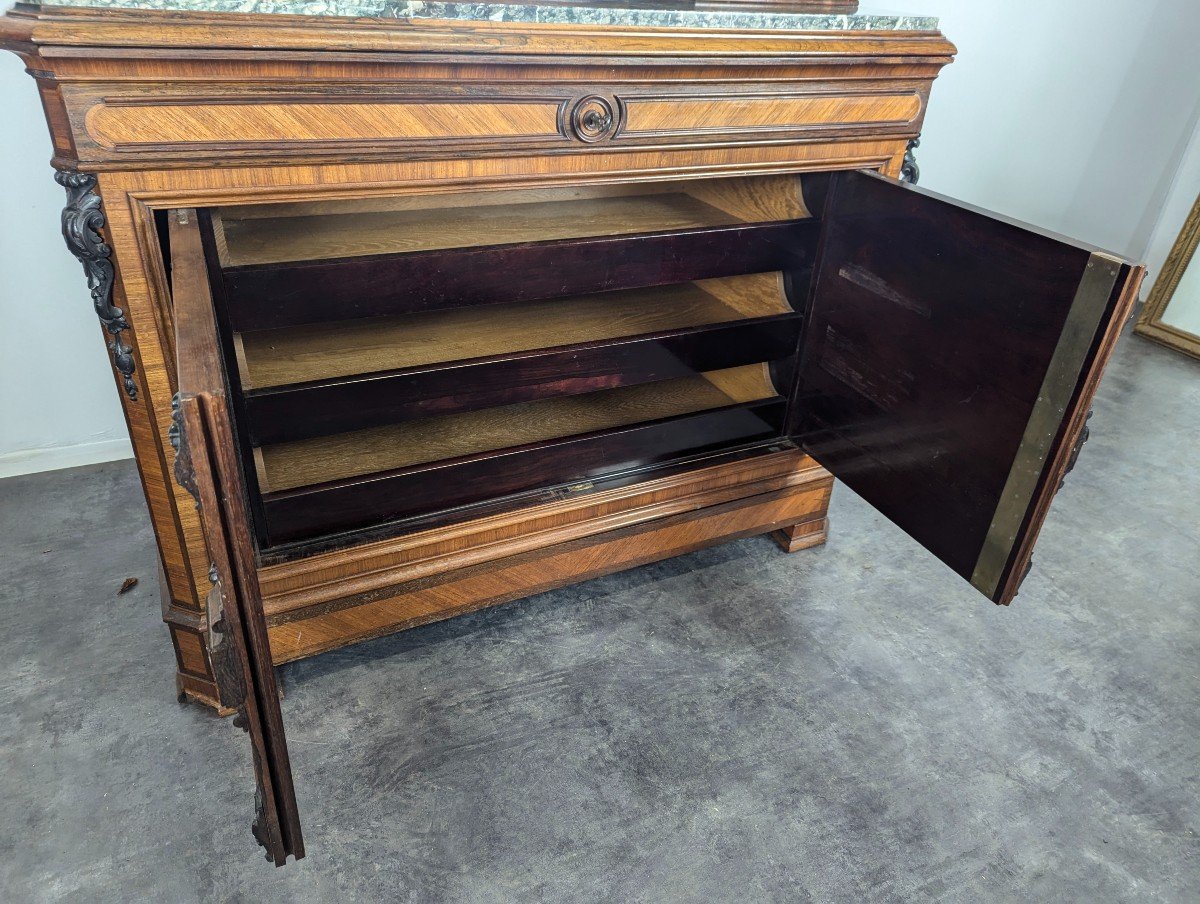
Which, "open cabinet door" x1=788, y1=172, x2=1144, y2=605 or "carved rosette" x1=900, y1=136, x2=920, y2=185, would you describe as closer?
"open cabinet door" x1=788, y1=172, x2=1144, y2=605

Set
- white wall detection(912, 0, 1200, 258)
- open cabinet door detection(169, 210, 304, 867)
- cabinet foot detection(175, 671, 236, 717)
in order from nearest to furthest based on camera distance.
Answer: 1. open cabinet door detection(169, 210, 304, 867)
2. cabinet foot detection(175, 671, 236, 717)
3. white wall detection(912, 0, 1200, 258)

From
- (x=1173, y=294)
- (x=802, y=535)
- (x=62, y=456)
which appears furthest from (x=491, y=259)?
(x=1173, y=294)

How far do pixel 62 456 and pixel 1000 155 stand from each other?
289 cm

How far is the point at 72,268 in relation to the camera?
71.2 inches

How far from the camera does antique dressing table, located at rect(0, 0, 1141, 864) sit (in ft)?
3.18

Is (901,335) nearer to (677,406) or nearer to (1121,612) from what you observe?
(677,406)

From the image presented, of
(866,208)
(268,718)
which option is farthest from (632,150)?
(268,718)

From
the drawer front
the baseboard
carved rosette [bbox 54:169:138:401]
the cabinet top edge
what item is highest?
the cabinet top edge

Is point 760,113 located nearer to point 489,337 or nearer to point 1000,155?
point 489,337

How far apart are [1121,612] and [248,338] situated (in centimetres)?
184

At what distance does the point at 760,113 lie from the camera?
132 centimetres

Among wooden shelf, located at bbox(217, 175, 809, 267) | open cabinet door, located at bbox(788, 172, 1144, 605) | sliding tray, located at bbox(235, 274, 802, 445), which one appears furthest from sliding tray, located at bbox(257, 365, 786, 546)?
wooden shelf, located at bbox(217, 175, 809, 267)

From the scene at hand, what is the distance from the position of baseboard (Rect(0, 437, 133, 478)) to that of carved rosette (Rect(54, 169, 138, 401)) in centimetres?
98

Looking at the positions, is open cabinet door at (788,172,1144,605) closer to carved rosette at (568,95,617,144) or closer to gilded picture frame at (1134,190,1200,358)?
carved rosette at (568,95,617,144)
